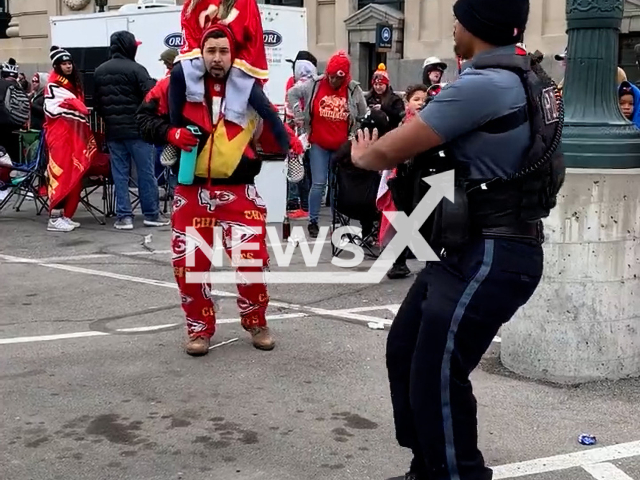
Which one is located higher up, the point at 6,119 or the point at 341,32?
the point at 341,32

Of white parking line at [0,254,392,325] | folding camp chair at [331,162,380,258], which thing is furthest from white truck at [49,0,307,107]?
white parking line at [0,254,392,325]

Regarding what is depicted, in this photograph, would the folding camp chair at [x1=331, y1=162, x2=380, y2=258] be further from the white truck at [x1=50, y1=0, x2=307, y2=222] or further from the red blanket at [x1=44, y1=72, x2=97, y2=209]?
the white truck at [x1=50, y1=0, x2=307, y2=222]

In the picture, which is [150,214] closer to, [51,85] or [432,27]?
[51,85]

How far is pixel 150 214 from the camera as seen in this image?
10469mm

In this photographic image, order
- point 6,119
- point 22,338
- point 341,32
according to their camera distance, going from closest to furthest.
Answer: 1. point 22,338
2. point 6,119
3. point 341,32

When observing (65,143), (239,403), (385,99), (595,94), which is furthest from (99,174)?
(595,94)

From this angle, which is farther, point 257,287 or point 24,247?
point 24,247

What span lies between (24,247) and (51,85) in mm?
1940

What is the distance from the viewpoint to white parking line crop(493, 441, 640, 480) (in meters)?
3.78

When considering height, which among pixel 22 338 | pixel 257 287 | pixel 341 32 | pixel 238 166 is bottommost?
pixel 22 338

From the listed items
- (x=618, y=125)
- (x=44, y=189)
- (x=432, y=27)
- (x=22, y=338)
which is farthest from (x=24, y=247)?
(x=432, y=27)

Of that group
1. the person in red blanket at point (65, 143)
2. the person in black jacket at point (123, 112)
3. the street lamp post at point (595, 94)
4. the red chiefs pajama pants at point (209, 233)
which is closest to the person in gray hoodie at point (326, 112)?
the person in black jacket at point (123, 112)

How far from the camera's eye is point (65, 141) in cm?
1008

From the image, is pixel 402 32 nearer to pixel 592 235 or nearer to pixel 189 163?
pixel 189 163
